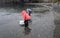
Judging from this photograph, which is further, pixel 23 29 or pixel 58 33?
pixel 23 29

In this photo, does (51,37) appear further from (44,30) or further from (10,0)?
(10,0)

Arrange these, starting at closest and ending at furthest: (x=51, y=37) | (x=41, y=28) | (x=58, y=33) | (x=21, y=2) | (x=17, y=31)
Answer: (x=51, y=37), (x=58, y=33), (x=17, y=31), (x=41, y=28), (x=21, y=2)

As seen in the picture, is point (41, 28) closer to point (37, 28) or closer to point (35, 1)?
point (37, 28)

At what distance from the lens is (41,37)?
8047mm

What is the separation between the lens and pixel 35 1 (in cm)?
2505

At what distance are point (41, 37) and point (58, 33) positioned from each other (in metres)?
1.07

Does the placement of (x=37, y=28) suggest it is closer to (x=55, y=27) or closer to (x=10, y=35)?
(x=55, y=27)

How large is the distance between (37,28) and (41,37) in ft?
6.28

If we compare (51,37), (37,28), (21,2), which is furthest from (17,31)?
(21,2)

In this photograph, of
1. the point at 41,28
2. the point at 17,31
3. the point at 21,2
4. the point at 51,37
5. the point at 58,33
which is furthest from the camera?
the point at 21,2

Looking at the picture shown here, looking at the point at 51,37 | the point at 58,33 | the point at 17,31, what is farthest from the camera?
the point at 17,31

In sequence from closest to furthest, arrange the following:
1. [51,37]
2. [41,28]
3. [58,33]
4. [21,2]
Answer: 1. [51,37]
2. [58,33]
3. [41,28]
4. [21,2]

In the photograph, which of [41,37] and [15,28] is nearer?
[41,37]

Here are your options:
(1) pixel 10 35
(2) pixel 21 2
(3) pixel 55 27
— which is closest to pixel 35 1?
(2) pixel 21 2
